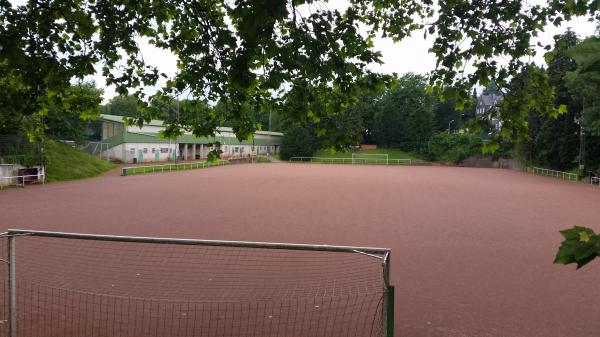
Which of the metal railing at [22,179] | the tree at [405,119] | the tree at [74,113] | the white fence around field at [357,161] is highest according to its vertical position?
the tree at [405,119]

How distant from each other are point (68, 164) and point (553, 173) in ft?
147

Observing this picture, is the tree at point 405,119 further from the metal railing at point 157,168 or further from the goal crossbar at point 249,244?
the goal crossbar at point 249,244

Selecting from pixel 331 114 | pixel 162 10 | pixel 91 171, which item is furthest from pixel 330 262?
pixel 91 171

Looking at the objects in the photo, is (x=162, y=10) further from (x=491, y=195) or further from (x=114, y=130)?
(x=114, y=130)

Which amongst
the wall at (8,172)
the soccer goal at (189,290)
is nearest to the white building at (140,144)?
the wall at (8,172)

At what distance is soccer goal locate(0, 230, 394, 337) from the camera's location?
6.06 metres

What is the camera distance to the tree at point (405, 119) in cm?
7994

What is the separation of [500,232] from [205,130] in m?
11.6

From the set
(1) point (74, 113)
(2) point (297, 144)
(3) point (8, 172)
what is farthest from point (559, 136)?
(3) point (8, 172)

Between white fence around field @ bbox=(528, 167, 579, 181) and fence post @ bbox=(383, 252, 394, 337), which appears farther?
white fence around field @ bbox=(528, 167, 579, 181)

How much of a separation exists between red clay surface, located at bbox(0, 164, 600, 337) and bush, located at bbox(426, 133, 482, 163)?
40.3 metres

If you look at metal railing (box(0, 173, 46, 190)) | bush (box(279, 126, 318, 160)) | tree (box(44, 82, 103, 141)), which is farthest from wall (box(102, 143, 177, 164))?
bush (box(279, 126, 318, 160))

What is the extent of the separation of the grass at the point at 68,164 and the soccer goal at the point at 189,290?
24.0 meters

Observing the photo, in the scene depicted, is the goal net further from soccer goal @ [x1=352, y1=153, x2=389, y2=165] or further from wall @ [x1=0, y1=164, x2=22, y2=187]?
wall @ [x1=0, y1=164, x2=22, y2=187]
